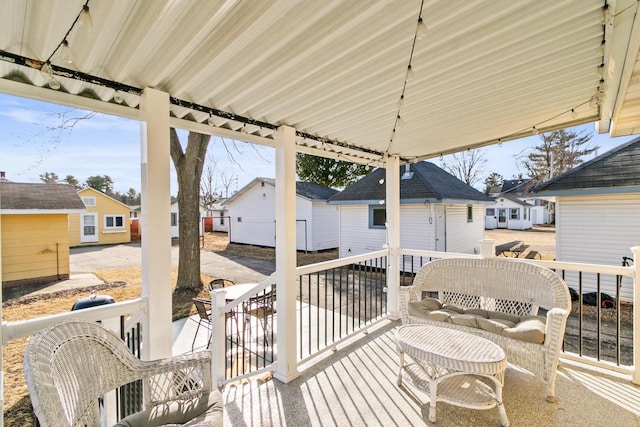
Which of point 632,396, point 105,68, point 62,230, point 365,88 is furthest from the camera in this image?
point 62,230

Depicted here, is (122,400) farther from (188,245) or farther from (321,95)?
(188,245)

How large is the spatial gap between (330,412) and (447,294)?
1.99 metres

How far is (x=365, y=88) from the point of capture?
220cm

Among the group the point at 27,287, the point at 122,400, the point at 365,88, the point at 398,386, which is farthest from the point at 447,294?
the point at 27,287

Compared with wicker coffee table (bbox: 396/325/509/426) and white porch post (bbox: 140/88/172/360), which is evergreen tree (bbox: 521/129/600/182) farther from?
white porch post (bbox: 140/88/172/360)

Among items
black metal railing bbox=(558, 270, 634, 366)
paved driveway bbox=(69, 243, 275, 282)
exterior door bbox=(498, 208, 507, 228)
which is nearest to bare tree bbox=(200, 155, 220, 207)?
paved driveway bbox=(69, 243, 275, 282)

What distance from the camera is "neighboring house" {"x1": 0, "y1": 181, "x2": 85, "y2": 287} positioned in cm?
800

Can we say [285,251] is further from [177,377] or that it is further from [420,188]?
[420,188]

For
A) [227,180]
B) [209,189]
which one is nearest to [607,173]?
[227,180]

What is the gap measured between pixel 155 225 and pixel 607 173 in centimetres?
842

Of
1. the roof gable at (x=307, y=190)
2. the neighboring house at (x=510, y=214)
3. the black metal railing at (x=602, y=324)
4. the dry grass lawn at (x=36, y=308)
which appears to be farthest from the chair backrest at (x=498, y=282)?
the neighboring house at (x=510, y=214)

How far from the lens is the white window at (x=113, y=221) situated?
54.9 feet

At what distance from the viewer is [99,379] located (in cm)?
154

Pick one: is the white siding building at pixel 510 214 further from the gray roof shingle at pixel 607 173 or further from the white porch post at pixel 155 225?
the white porch post at pixel 155 225
